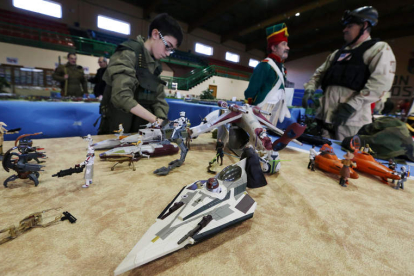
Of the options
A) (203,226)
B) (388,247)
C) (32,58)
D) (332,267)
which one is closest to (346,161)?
(388,247)

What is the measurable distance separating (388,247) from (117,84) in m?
1.66

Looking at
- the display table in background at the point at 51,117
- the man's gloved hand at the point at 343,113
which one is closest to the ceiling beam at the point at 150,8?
the display table in background at the point at 51,117

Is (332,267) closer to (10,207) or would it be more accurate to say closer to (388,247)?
(388,247)

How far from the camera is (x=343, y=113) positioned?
6.93ft

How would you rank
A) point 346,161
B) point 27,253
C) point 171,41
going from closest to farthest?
point 27,253 < point 346,161 < point 171,41

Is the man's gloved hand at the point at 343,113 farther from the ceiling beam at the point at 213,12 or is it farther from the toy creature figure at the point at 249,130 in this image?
the ceiling beam at the point at 213,12

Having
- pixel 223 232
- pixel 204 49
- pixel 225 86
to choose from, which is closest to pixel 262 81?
pixel 223 232

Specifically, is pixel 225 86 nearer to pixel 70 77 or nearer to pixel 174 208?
pixel 70 77

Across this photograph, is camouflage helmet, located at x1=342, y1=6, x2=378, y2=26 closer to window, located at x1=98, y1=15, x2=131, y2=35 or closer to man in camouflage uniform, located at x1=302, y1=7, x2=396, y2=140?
man in camouflage uniform, located at x1=302, y1=7, x2=396, y2=140

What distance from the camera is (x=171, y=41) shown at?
1528 millimetres

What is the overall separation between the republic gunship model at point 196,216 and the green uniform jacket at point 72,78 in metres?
3.22

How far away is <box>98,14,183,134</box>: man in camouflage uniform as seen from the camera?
1.40 metres

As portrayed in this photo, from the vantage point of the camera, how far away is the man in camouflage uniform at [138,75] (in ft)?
4.58

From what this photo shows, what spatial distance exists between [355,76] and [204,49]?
1116 centimetres
